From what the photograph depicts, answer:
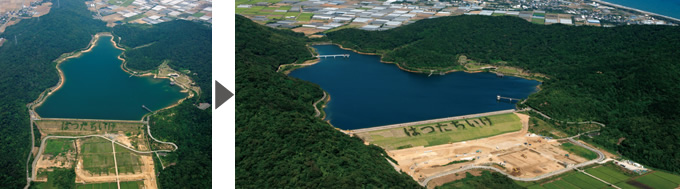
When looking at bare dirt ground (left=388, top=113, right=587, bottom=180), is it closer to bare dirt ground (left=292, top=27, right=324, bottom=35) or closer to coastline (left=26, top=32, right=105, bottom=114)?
coastline (left=26, top=32, right=105, bottom=114)

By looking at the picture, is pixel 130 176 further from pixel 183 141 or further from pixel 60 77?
pixel 60 77

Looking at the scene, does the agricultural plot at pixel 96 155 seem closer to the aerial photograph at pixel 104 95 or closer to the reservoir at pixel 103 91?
the aerial photograph at pixel 104 95

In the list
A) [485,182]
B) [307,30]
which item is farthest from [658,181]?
[307,30]

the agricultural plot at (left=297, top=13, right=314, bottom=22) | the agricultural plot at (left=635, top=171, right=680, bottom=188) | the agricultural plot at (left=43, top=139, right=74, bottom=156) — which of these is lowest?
the agricultural plot at (left=635, top=171, right=680, bottom=188)

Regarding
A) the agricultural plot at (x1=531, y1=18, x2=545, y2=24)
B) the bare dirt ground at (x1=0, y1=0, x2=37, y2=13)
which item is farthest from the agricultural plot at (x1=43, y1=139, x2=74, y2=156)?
the agricultural plot at (x1=531, y1=18, x2=545, y2=24)

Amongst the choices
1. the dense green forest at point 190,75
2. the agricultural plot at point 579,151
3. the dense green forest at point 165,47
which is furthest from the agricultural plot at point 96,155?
the agricultural plot at point 579,151

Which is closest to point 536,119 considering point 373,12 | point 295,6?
point 373,12

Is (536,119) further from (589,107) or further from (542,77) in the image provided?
(542,77)
